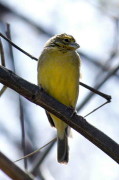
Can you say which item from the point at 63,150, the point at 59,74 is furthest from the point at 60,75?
the point at 63,150

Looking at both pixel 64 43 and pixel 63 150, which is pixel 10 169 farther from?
pixel 63 150

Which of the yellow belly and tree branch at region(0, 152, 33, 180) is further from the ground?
tree branch at region(0, 152, 33, 180)

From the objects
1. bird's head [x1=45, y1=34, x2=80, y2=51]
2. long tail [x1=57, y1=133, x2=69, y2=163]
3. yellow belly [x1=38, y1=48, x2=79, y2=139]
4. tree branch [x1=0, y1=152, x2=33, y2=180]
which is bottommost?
long tail [x1=57, y1=133, x2=69, y2=163]

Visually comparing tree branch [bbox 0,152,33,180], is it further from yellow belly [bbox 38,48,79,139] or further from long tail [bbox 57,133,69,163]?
long tail [bbox 57,133,69,163]

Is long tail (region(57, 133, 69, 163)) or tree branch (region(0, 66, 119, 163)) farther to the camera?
long tail (region(57, 133, 69, 163))

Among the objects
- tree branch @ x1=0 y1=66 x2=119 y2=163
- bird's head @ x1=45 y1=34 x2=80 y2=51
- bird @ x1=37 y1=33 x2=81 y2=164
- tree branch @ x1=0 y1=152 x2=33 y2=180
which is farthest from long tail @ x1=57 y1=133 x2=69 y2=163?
tree branch @ x1=0 y1=152 x2=33 y2=180

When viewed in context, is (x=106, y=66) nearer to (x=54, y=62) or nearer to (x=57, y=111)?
(x=54, y=62)
